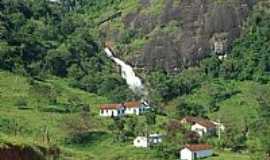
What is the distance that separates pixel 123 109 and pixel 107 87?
7.92m

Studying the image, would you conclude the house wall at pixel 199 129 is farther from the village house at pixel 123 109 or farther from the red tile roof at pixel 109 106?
the red tile roof at pixel 109 106

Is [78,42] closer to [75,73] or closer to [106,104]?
[75,73]

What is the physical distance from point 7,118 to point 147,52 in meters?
39.3

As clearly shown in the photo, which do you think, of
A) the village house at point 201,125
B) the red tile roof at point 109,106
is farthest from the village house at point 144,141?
the red tile roof at point 109,106

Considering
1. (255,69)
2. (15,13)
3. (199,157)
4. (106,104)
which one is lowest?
(199,157)

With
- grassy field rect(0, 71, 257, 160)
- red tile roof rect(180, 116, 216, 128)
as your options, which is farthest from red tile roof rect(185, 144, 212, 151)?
red tile roof rect(180, 116, 216, 128)

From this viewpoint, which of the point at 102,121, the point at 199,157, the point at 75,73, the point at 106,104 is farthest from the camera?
the point at 75,73

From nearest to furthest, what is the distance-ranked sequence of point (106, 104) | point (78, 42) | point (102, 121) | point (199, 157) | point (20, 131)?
point (20, 131) → point (199, 157) → point (102, 121) → point (106, 104) → point (78, 42)

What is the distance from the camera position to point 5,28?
3273 inches

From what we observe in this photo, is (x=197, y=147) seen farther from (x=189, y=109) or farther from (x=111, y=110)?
(x=189, y=109)

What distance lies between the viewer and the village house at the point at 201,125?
69125 millimetres

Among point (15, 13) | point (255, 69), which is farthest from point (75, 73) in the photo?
point (255, 69)

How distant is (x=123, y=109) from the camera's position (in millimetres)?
72188

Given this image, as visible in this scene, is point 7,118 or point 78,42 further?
point 78,42
